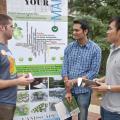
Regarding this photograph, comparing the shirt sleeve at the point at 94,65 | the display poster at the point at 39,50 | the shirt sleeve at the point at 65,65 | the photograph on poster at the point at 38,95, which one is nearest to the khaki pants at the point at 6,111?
the display poster at the point at 39,50

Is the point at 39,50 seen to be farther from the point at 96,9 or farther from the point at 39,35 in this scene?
the point at 96,9

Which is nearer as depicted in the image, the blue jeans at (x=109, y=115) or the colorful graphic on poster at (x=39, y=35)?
the blue jeans at (x=109, y=115)

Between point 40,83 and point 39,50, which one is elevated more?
point 39,50

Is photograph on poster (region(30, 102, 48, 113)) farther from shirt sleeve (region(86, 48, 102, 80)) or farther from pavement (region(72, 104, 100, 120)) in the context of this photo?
pavement (region(72, 104, 100, 120))

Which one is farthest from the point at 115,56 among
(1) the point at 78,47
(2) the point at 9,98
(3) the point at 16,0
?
(3) the point at 16,0

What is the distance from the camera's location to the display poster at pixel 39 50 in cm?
561

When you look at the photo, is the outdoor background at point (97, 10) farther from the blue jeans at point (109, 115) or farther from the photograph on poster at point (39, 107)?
the blue jeans at point (109, 115)

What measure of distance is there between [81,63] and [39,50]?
26.4 inches

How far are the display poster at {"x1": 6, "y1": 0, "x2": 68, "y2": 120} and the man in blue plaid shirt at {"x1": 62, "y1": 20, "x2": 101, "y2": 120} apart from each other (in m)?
0.26

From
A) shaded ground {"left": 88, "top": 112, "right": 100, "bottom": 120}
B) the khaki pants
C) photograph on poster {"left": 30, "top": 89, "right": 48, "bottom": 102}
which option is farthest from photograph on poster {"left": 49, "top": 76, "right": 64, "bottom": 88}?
shaded ground {"left": 88, "top": 112, "right": 100, "bottom": 120}

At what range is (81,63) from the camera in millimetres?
5676

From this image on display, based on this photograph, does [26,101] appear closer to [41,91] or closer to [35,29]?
[41,91]

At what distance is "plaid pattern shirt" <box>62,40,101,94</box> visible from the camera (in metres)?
5.68

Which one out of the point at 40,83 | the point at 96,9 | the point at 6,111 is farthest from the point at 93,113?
the point at 96,9
